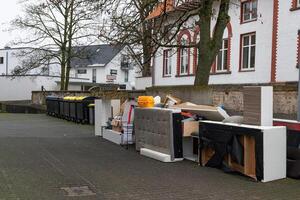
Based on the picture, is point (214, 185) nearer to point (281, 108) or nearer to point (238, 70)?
point (281, 108)

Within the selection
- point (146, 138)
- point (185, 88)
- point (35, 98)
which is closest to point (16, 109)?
point (35, 98)

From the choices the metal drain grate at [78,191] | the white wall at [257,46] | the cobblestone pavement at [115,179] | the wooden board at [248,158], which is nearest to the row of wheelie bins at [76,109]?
the white wall at [257,46]

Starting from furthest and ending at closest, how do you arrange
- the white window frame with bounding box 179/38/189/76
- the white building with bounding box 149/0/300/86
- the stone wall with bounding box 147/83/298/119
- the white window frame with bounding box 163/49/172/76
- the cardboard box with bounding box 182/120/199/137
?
the white window frame with bounding box 163/49/172/76, the white window frame with bounding box 179/38/189/76, the white building with bounding box 149/0/300/86, the stone wall with bounding box 147/83/298/119, the cardboard box with bounding box 182/120/199/137

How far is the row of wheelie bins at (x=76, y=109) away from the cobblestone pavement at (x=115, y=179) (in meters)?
11.0

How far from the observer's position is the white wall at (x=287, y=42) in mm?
23938

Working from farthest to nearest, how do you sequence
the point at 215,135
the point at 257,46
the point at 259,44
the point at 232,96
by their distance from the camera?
the point at 257,46 → the point at 259,44 → the point at 232,96 → the point at 215,135

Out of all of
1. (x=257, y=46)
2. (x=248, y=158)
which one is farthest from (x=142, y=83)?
(x=248, y=158)

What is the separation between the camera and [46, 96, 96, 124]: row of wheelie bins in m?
24.2

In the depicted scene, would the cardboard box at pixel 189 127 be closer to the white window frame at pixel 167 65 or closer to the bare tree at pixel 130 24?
the bare tree at pixel 130 24

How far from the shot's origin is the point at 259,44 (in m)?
26.7

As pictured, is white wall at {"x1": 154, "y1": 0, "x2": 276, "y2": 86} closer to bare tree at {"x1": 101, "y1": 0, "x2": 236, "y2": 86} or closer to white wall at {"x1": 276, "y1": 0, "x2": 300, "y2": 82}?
white wall at {"x1": 276, "y1": 0, "x2": 300, "y2": 82}

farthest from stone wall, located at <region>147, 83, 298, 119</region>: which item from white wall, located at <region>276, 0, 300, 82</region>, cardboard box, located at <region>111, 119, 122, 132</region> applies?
white wall, located at <region>276, 0, 300, 82</region>

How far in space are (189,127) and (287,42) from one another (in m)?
14.5

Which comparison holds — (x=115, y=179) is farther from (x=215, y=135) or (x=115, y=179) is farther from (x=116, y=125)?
(x=116, y=125)
